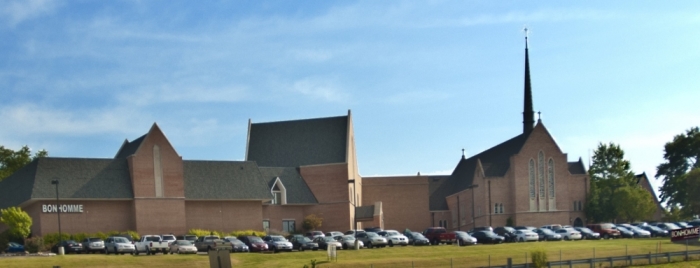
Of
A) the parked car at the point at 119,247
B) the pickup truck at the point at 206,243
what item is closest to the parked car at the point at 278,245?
the pickup truck at the point at 206,243

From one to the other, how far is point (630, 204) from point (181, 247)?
66765 mm

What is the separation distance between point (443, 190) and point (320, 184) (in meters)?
36.1

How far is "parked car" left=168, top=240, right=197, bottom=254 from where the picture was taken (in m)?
66.1

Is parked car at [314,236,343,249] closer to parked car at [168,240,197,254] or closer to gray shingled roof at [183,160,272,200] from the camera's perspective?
parked car at [168,240,197,254]

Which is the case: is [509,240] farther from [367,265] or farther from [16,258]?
[16,258]

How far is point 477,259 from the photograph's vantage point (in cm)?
5803

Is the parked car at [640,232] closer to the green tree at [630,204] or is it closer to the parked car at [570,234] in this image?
the parked car at [570,234]

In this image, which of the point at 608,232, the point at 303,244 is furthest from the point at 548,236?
the point at 303,244

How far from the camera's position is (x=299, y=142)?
112 metres

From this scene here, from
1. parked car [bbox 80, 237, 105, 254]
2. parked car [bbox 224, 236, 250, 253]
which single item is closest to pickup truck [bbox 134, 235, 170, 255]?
parked car [bbox 80, 237, 105, 254]

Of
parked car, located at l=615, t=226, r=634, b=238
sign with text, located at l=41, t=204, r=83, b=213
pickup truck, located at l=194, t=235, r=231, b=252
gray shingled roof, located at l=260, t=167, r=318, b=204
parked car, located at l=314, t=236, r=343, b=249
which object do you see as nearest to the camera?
pickup truck, located at l=194, t=235, r=231, b=252

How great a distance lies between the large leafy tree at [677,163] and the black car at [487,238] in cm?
5854

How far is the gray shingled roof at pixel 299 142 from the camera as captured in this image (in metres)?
109

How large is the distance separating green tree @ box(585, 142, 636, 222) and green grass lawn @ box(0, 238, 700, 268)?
43581 mm
